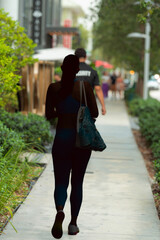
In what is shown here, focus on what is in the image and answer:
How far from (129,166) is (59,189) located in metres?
4.68

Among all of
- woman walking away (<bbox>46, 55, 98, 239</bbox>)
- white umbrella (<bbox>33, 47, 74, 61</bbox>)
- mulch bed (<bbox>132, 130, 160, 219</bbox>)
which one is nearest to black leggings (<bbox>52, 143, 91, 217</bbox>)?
woman walking away (<bbox>46, 55, 98, 239</bbox>)

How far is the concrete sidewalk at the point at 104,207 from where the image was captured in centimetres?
566

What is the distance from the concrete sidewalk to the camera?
566 cm

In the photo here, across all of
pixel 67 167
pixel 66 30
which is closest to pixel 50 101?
pixel 67 167

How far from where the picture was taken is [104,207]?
6.79 metres

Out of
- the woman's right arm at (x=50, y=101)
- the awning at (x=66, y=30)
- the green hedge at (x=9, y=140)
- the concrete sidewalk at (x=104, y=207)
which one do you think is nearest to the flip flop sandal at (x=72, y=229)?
the concrete sidewalk at (x=104, y=207)

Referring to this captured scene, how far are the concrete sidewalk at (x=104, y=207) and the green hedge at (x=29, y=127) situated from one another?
0.46 meters

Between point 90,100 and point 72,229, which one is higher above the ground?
point 90,100

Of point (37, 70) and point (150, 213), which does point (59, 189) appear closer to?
point (150, 213)

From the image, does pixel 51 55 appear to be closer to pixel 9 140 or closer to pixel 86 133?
pixel 9 140

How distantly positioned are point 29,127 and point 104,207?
4.23 metres

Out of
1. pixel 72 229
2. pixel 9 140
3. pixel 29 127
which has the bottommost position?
pixel 72 229

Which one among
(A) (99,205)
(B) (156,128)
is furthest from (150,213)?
(B) (156,128)

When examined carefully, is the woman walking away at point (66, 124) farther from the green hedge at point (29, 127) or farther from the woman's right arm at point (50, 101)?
the green hedge at point (29, 127)
